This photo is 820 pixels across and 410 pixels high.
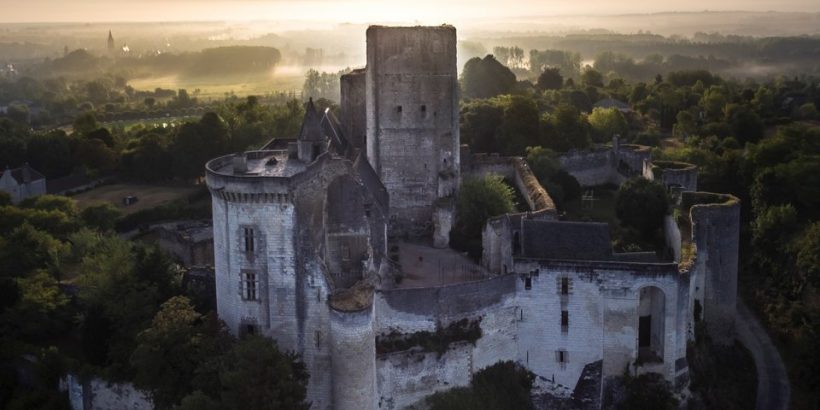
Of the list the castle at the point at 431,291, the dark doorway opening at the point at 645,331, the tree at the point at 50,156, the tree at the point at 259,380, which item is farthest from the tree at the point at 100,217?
the dark doorway opening at the point at 645,331

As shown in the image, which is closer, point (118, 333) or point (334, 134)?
→ point (118, 333)

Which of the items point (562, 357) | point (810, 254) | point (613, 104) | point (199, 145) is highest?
point (613, 104)

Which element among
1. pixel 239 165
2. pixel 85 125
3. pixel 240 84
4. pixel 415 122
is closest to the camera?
pixel 239 165

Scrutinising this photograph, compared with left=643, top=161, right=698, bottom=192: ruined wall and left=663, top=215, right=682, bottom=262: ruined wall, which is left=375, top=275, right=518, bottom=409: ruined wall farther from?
left=643, top=161, right=698, bottom=192: ruined wall

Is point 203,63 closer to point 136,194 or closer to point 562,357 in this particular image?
point 136,194

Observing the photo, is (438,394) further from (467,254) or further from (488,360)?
(467,254)

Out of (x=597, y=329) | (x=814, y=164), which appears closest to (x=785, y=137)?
(x=814, y=164)

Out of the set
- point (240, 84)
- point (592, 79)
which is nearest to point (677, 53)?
point (592, 79)
